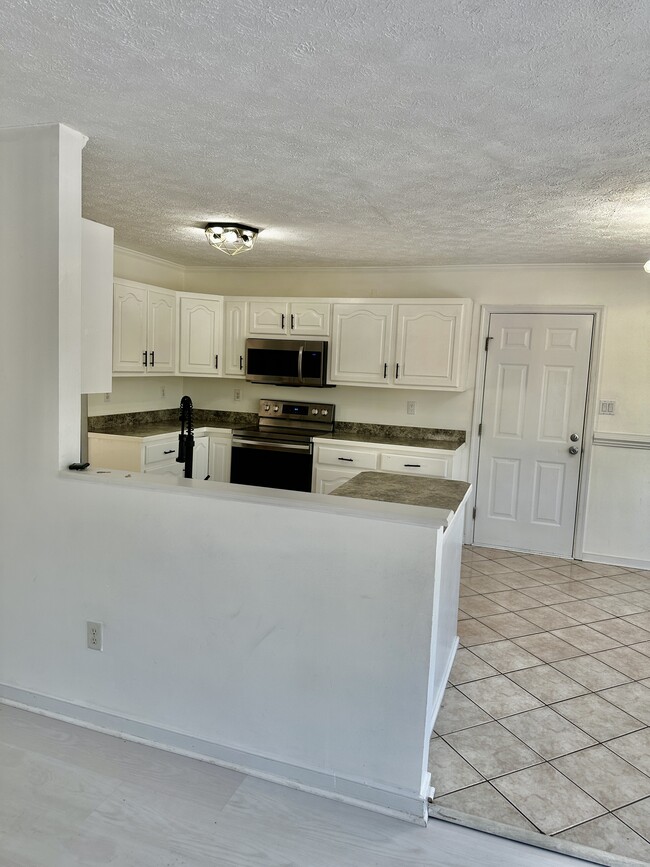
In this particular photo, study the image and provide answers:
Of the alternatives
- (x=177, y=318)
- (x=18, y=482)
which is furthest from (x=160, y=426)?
(x=18, y=482)

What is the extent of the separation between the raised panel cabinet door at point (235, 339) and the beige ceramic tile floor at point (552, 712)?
8.61 feet

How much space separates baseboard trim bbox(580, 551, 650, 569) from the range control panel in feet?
7.82

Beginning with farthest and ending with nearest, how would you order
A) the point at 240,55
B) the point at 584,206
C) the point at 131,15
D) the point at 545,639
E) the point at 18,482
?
1. the point at 545,639
2. the point at 584,206
3. the point at 18,482
4. the point at 240,55
5. the point at 131,15

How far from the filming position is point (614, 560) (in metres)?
4.68

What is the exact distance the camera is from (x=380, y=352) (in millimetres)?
4809

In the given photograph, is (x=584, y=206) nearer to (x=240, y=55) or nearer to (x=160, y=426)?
(x=240, y=55)

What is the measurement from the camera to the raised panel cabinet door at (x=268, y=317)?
502 centimetres

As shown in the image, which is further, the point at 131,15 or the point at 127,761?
the point at 127,761

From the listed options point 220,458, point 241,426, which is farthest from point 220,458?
point 241,426

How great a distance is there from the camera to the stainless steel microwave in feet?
16.2

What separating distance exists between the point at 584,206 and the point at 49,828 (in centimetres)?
336

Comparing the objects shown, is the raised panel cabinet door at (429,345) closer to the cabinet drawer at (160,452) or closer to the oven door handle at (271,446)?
the oven door handle at (271,446)

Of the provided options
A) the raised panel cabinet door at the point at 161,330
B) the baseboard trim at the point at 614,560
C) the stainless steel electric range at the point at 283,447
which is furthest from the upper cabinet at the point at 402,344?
the baseboard trim at the point at 614,560

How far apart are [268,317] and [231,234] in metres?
1.41
